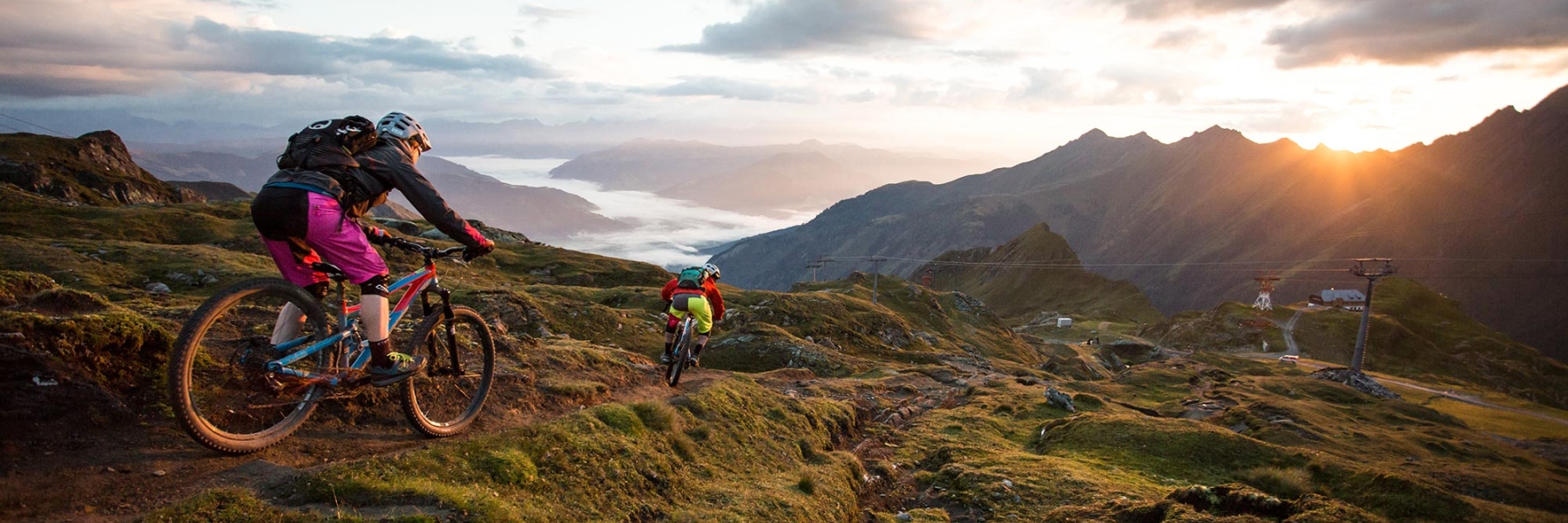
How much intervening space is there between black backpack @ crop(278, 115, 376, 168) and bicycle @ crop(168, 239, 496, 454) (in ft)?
3.55

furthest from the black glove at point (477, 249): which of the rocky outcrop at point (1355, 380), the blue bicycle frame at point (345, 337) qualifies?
the rocky outcrop at point (1355, 380)

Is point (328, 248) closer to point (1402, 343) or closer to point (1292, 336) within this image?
point (1292, 336)

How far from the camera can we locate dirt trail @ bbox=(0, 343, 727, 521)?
593 centimetres

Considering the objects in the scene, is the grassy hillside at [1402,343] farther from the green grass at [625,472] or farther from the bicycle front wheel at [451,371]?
the bicycle front wheel at [451,371]

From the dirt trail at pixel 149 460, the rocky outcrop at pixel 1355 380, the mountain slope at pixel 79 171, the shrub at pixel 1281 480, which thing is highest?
the mountain slope at pixel 79 171

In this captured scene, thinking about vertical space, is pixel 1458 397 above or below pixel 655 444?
below

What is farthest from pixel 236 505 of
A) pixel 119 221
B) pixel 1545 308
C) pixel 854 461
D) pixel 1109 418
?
pixel 1545 308

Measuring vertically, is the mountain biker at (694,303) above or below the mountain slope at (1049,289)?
above

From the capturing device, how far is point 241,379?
7438 millimetres

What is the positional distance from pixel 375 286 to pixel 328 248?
65 cm

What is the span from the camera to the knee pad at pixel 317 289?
794cm

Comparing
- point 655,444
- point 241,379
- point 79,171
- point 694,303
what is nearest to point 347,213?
point 241,379

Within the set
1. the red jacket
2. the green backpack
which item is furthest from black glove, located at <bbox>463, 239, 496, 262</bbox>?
the red jacket

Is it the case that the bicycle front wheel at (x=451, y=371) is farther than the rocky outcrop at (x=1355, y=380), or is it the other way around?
the rocky outcrop at (x=1355, y=380)
